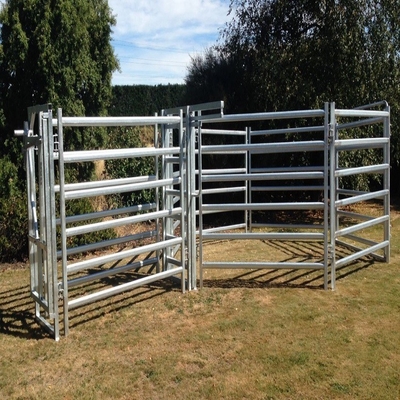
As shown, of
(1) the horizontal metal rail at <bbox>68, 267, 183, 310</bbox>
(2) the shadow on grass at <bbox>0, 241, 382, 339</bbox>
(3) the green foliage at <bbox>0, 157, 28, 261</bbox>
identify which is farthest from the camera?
(3) the green foliage at <bbox>0, 157, 28, 261</bbox>

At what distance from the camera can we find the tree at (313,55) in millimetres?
9375

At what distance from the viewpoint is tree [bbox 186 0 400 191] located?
Answer: 9.38 metres

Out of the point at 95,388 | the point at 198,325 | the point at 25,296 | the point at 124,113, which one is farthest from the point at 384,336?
the point at 124,113

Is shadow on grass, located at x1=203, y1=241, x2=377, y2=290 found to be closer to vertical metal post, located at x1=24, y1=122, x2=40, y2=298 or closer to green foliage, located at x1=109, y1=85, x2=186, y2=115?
vertical metal post, located at x1=24, y1=122, x2=40, y2=298

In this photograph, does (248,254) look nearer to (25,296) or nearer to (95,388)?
(25,296)

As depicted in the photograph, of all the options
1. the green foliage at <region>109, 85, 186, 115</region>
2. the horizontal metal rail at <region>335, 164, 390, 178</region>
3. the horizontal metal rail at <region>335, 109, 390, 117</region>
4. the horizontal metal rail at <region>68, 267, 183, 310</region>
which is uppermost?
the green foliage at <region>109, 85, 186, 115</region>

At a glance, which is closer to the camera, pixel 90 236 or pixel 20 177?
pixel 90 236

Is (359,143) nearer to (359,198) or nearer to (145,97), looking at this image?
(359,198)

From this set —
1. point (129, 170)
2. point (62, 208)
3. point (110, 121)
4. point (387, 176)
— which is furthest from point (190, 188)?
point (129, 170)

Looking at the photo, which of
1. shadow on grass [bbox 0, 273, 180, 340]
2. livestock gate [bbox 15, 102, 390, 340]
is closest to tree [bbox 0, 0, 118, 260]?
livestock gate [bbox 15, 102, 390, 340]

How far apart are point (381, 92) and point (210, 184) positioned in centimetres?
412

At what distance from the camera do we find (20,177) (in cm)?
838

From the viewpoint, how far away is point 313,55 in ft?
31.9

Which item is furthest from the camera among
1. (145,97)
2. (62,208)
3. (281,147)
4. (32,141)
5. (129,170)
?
(145,97)
